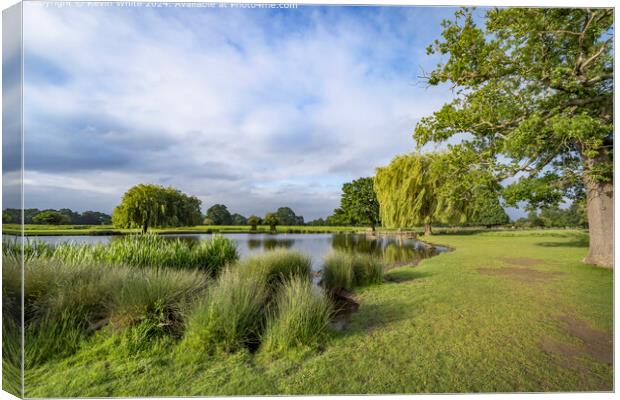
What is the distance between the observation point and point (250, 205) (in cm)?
469

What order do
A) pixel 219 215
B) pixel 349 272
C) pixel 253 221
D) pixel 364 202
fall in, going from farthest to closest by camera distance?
pixel 364 202 < pixel 253 221 < pixel 219 215 < pixel 349 272

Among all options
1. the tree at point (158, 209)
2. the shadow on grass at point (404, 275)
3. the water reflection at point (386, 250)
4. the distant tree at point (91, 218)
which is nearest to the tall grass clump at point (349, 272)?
the shadow on grass at point (404, 275)

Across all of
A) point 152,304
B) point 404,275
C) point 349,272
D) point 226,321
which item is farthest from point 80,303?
point 404,275

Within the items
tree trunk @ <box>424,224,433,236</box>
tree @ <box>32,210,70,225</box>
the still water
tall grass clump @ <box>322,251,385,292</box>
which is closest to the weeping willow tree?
tree trunk @ <box>424,224,433,236</box>

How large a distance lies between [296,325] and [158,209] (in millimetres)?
6145

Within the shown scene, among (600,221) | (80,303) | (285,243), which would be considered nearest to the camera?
(80,303)

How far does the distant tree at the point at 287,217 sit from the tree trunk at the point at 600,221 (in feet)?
16.9

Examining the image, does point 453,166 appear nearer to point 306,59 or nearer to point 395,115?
point 395,115

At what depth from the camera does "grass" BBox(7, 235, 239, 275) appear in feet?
13.3

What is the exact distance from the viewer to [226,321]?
8.26 feet

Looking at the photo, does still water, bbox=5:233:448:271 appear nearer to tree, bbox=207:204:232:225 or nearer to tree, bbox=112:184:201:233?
tree, bbox=112:184:201:233

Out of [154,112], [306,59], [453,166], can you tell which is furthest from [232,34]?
[453,166]

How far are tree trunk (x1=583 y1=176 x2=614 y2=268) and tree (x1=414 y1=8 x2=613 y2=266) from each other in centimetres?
1

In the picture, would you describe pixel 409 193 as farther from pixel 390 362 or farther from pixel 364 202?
pixel 390 362
